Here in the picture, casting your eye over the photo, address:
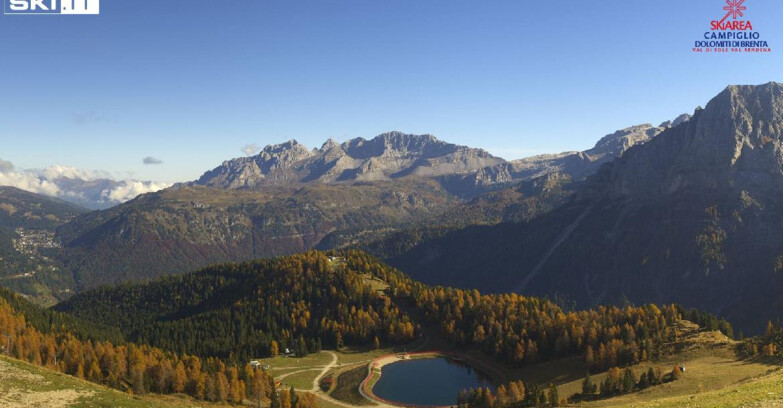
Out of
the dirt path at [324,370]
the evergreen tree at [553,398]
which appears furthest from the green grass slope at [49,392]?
the evergreen tree at [553,398]

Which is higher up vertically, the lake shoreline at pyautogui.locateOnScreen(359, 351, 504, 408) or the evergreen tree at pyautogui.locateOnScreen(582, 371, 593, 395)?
the evergreen tree at pyautogui.locateOnScreen(582, 371, 593, 395)

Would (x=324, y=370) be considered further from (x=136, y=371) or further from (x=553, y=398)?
(x=553, y=398)

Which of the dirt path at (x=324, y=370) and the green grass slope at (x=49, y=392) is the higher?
the green grass slope at (x=49, y=392)

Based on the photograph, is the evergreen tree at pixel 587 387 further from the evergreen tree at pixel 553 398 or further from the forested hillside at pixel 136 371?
the forested hillside at pixel 136 371

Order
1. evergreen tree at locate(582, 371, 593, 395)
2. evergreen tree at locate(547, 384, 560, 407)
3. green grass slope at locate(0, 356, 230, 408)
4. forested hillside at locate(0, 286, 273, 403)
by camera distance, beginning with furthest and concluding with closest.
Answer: forested hillside at locate(0, 286, 273, 403)
evergreen tree at locate(582, 371, 593, 395)
evergreen tree at locate(547, 384, 560, 407)
green grass slope at locate(0, 356, 230, 408)

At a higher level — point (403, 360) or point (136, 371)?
point (136, 371)

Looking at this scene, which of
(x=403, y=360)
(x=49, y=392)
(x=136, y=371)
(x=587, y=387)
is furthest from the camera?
(x=403, y=360)

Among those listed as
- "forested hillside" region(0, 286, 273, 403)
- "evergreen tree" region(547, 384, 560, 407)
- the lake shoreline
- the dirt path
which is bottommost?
the lake shoreline

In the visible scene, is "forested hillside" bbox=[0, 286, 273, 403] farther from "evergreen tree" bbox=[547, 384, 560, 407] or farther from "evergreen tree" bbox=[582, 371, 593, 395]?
"evergreen tree" bbox=[582, 371, 593, 395]

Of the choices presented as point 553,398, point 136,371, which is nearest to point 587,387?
point 553,398

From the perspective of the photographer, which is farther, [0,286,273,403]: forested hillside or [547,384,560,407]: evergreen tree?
[0,286,273,403]: forested hillside

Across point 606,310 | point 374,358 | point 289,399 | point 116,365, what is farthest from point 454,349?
point 116,365

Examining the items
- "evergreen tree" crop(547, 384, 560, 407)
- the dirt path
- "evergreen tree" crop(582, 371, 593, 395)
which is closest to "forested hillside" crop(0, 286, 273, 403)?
the dirt path
